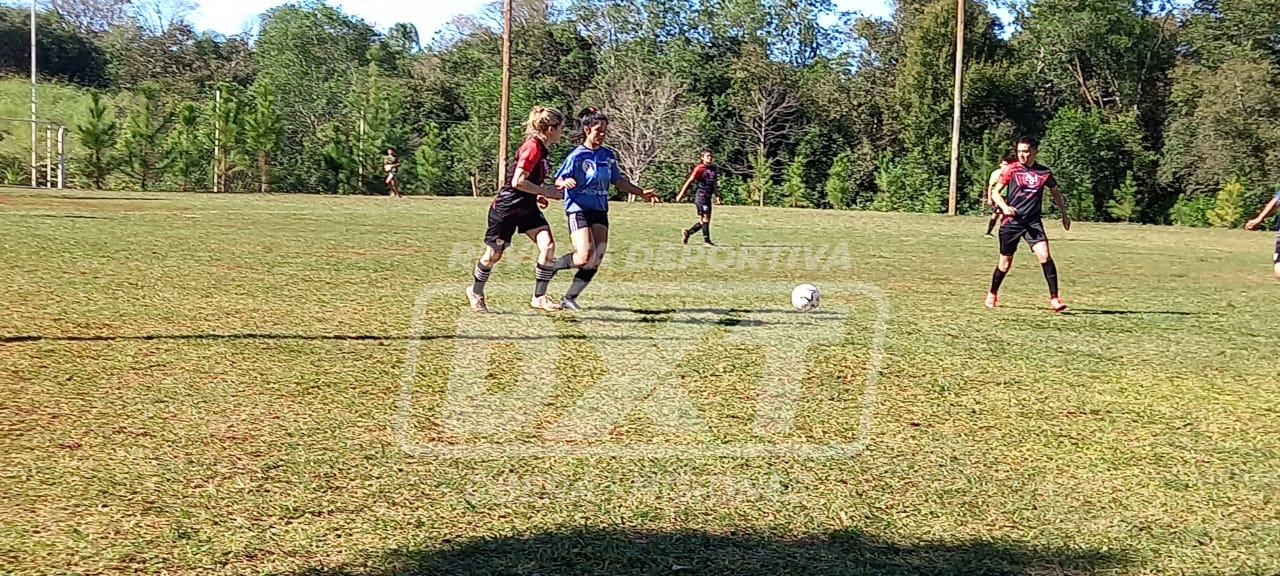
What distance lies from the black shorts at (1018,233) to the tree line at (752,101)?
112 feet

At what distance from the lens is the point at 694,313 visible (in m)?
10.9

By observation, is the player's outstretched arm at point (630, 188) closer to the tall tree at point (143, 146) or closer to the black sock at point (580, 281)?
the black sock at point (580, 281)

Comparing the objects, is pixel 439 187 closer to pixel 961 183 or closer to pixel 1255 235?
pixel 961 183

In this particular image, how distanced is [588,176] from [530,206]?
0.57 metres

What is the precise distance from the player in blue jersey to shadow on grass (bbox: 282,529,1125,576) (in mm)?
6237

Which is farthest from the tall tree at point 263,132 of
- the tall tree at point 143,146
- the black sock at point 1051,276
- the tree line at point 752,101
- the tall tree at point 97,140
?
the black sock at point 1051,276

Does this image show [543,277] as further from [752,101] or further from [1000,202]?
[752,101]

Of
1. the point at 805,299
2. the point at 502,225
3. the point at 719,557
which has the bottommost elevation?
the point at 719,557

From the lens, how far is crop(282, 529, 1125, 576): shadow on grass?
415 centimetres

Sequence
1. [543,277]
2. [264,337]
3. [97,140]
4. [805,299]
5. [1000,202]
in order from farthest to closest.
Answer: [97,140], [1000,202], [805,299], [543,277], [264,337]

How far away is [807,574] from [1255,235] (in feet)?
118

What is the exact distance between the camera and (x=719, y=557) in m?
4.33

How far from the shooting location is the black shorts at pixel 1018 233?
1228cm

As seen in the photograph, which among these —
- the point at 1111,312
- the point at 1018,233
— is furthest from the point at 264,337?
the point at 1111,312
